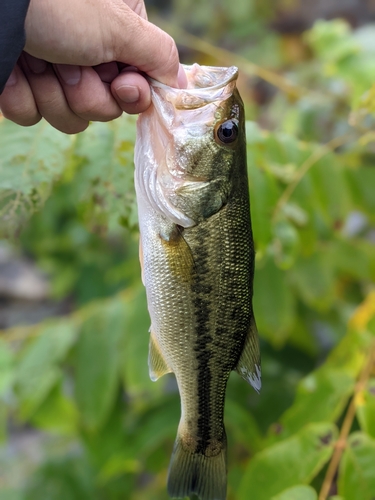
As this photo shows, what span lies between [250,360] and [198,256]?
21 centimetres

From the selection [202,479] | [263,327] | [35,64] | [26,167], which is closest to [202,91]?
[35,64]

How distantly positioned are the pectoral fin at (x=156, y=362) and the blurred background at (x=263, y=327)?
12.0 inches

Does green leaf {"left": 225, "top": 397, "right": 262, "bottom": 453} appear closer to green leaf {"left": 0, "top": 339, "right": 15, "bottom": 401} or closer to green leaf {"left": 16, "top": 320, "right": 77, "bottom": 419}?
green leaf {"left": 16, "top": 320, "right": 77, "bottom": 419}

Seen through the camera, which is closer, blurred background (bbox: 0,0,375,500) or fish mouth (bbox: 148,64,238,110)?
fish mouth (bbox: 148,64,238,110)

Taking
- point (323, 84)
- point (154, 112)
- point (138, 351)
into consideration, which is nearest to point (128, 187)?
point (154, 112)

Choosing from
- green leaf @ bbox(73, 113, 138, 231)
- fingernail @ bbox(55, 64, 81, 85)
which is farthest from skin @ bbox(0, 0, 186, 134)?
green leaf @ bbox(73, 113, 138, 231)

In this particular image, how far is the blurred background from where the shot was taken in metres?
1.35

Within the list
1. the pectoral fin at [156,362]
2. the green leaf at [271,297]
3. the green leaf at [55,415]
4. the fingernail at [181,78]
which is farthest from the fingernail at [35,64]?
the green leaf at [55,415]

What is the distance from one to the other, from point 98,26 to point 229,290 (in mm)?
504

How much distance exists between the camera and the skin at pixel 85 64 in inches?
36.0

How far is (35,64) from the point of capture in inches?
40.8

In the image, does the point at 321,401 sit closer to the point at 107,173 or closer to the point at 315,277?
the point at 315,277

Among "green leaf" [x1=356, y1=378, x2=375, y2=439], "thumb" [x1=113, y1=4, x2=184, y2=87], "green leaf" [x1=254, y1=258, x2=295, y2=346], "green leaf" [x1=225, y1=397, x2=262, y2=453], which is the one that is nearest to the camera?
"thumb" [x1=113, y1=4, x2=184, y2=87]

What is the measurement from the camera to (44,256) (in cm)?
385
